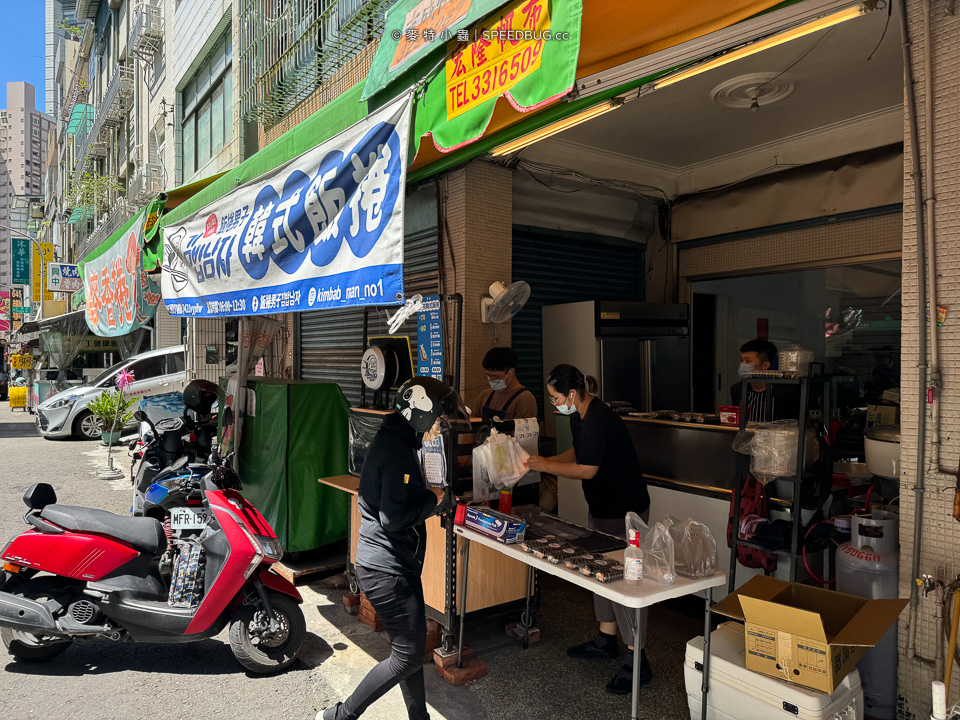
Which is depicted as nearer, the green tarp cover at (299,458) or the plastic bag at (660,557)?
the plastic bag at (660,557)

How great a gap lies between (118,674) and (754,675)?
3725 millimetres

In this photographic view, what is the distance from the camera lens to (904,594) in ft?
9.41

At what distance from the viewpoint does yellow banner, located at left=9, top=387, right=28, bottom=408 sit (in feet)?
75.3

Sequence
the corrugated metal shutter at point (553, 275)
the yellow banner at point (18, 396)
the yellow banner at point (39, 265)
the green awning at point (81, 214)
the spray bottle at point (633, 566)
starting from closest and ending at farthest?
the spray bottle at point (633, 566) < the corrugated metal shutter at point (553, 275) < the yellow banner at point (18, 396) < the yellow banner at point (39, 265) < the green awning at point (81, 214)

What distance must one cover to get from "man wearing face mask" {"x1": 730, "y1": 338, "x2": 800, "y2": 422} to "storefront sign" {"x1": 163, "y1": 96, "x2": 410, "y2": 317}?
285 centimetres

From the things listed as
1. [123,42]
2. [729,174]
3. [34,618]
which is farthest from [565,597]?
[123,42]

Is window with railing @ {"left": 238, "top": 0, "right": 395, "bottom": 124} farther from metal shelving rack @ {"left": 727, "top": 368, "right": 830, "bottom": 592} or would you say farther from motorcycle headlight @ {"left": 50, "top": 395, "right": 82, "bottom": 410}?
motorcycle headlight @ {"left": 50, "top": 395, "right": 82, "bottom": 410}

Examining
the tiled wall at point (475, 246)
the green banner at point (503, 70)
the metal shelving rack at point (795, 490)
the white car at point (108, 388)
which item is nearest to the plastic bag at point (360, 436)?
the tiled wall at point (475, 246)

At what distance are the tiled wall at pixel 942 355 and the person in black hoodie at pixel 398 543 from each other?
222 cm

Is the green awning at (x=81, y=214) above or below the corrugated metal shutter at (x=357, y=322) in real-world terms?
above

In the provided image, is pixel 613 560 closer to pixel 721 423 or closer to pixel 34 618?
pixel 721 423

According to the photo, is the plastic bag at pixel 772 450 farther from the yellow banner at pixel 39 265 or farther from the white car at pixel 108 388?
the yellow banner at pixel 39 265

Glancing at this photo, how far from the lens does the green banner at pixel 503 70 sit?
253cm

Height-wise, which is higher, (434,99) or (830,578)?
(434,99)
